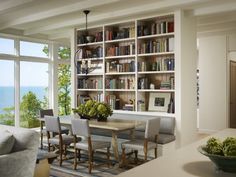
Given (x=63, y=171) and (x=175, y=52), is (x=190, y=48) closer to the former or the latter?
(x=175, y=52)

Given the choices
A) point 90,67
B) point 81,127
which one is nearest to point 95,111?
point 81,127

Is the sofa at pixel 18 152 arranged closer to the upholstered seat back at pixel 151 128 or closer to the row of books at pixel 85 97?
the upholstered seat back at pixel 151 128

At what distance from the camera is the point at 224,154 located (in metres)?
1.35

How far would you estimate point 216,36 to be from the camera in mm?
7602

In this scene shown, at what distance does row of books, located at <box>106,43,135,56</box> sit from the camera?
5894 millimetres

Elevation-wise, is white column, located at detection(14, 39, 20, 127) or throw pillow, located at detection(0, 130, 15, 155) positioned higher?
white column, located at detection(14, 39, 20, 127)

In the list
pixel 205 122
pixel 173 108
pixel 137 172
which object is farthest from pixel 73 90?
pixel 137 172

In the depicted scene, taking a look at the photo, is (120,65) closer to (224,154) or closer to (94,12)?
(94,12)

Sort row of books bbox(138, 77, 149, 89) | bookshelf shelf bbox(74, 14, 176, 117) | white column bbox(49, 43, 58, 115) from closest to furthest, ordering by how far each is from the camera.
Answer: bookshelf shelf bbox(74, 14, 176, 117)
row of books bbox(138, 77, 149, 89)
white column bbox(49, 43, 58, 115)

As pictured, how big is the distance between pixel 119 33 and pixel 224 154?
16.7 ft

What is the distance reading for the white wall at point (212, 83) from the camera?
749cm

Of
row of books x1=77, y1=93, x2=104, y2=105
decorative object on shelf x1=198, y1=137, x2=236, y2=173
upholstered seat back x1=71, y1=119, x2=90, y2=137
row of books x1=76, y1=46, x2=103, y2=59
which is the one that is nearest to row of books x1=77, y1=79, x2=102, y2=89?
row of books x1=77, y1=93, x2=104, y2=105

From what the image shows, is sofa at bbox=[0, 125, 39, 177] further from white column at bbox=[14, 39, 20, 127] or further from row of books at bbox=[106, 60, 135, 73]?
white column at bbox=[14, 39, 20, 127]

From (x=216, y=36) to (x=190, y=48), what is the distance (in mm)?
2643
